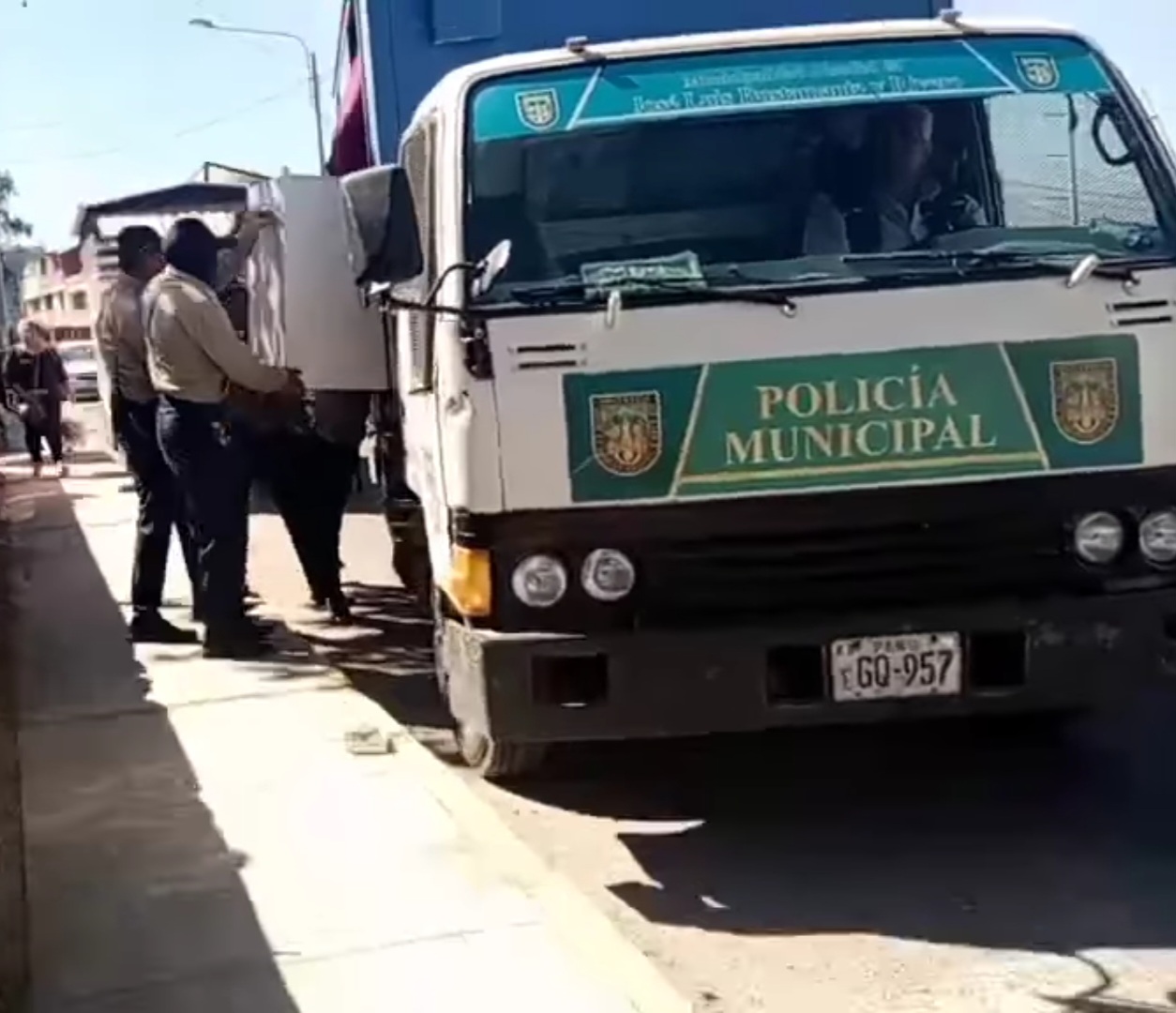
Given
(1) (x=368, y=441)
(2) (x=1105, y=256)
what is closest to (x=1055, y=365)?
(2) (x=1105, y=256)

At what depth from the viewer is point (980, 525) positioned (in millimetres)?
4988

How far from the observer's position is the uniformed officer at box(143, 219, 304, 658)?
788 cm

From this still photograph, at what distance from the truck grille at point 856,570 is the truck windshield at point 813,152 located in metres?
0.83

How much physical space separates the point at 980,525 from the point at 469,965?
68.0 inches

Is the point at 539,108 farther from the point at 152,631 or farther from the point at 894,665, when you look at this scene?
the point at 152,631

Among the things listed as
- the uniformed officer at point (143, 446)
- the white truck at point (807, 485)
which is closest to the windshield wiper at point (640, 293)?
the white truck at point (807, 485)

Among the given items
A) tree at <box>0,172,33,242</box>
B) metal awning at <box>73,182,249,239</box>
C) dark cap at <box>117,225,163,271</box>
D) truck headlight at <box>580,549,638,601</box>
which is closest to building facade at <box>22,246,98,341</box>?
tree at <box>0,172,33,242</box>

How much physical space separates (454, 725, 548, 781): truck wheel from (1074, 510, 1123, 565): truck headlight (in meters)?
1.72

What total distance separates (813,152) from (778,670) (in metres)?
1.52

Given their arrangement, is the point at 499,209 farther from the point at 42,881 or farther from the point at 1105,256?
the point at 42,881

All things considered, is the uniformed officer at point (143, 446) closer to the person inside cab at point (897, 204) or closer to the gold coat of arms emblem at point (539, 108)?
the gold coat of arms emblem at point (539, 108)

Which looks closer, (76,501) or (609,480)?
(609,480)

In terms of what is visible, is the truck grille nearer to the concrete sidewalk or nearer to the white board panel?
the concrete sidewalk

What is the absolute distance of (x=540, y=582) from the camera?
16.3 feet
